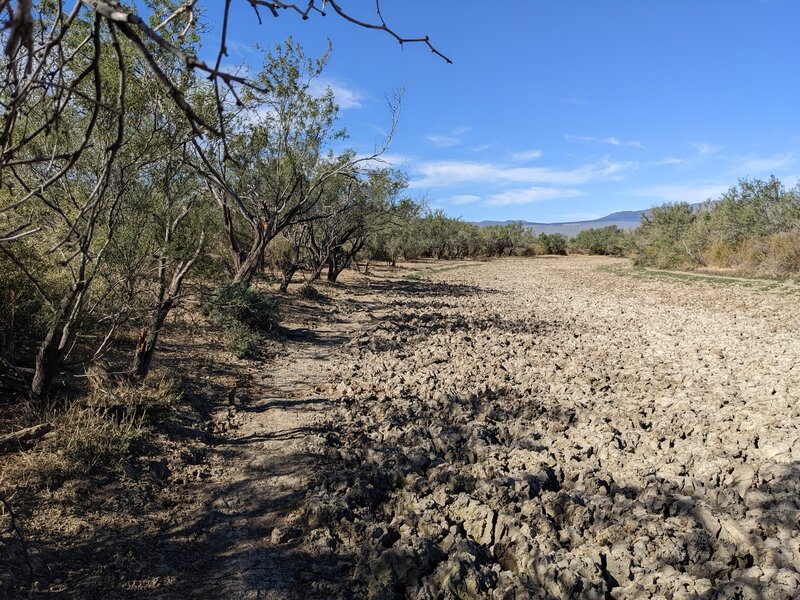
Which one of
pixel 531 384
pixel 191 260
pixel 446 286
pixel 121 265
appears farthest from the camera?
pixel 446 286

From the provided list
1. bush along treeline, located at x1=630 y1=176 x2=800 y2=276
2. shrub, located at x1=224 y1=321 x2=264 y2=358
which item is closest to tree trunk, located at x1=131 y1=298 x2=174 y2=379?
shrub, located at x1=224 y1=321 x2=264 y2=358

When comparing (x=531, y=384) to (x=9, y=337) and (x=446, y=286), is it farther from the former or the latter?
(x=446, y=286)

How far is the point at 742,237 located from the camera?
2838cm

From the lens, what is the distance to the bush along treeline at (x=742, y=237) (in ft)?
75.9

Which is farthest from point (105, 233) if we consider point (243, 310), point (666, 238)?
point (666, 238)

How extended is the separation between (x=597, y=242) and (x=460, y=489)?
7038 centimetres

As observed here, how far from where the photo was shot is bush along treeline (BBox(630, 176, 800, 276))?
75.9ft

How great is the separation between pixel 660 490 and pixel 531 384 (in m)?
3.14

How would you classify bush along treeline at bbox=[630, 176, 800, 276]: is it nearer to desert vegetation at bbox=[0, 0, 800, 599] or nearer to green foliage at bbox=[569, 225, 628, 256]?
desert vegetation at bbox=[0, 0, 800, 599]

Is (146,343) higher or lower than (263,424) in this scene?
higher

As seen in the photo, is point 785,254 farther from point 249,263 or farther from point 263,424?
point 263,424

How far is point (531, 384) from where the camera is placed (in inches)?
281

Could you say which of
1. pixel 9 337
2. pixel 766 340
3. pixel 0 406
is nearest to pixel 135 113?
pixel 9 337

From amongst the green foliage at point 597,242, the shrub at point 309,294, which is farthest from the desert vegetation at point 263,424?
the green foliage at point 597,242
